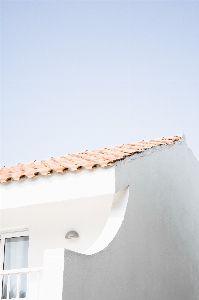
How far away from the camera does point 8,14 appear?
1744 cm

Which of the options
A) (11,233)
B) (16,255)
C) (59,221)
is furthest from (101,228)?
(11,233)

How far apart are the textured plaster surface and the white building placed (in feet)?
0.05

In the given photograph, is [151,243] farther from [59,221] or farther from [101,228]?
[59,221]

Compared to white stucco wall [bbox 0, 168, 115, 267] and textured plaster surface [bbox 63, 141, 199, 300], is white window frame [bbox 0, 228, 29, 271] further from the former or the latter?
textured plaster surface [bbox 63, 141, 199, 300]

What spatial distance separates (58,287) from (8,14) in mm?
12547

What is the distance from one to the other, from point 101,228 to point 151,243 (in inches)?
40.5

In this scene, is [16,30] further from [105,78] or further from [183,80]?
[183,80]

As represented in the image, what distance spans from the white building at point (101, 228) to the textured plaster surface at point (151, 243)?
0.02 meters

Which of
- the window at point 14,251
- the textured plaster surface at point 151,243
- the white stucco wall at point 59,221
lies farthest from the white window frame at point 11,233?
the textured plaster surface at point 151,243

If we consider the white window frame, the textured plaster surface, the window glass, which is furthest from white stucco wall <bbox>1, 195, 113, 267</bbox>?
the textured plaster surface

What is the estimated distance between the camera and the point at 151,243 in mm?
10016

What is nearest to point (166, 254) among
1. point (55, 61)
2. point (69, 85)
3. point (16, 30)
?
point (69, 85)

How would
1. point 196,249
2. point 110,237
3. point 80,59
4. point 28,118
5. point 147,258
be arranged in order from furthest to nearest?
point 28,118, point 80,59, point 196,249, point 147,258, point 110,237

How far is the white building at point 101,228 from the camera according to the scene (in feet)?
25.7
